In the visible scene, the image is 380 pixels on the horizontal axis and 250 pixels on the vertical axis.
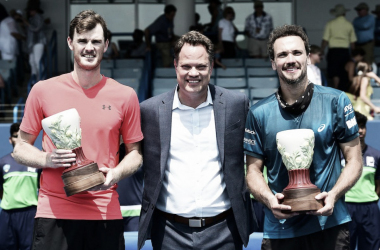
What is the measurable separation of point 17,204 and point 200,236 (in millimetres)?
4038

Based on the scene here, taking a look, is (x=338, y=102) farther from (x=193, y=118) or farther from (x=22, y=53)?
(x=22, y=53)

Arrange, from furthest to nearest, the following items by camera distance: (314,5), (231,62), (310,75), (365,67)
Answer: (314,5), (231,62), (365,67), (310,75)

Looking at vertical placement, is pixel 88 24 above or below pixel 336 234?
above

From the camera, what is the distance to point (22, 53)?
547 inches

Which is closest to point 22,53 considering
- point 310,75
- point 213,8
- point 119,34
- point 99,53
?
point 119,34

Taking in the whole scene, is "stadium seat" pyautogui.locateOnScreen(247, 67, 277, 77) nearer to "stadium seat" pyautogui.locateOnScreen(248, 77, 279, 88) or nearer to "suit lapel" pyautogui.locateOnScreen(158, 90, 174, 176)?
"stadium seat" pyautogui.locateOnScreen(248, 77, 279, 88)

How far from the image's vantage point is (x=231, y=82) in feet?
40.4

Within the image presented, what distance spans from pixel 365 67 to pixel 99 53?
304 inches

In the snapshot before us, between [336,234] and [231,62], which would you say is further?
[231,62]

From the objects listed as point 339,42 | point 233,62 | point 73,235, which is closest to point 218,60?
point 233,62

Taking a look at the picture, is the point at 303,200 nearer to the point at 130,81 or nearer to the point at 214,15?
the point at 130,81

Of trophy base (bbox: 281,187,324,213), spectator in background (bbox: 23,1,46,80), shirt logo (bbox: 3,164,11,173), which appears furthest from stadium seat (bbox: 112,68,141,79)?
trophy base (bbox: 281,187,324,213)

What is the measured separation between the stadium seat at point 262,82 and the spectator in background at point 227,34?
1.25m

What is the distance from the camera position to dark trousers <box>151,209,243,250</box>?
4.21m
